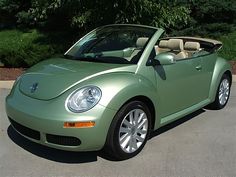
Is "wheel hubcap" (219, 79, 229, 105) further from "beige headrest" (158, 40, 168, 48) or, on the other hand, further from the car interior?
"beige headrest" (158, 40, 168, 48)

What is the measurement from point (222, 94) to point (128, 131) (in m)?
2.55

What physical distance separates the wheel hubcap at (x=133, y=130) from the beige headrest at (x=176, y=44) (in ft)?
5.87

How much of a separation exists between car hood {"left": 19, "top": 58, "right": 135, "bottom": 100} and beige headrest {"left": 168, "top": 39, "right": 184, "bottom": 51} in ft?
5.42

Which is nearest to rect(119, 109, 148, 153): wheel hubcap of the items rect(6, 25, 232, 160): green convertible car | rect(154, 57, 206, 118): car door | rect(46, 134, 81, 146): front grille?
rect(6, 25, 232, 160): green convertible car

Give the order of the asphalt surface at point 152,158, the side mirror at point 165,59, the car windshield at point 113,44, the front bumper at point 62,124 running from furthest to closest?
the car windshield at point 113,44, the side mirror at point 165,59, the asphalt surface at point 152,158, the front bumper at point 62,124

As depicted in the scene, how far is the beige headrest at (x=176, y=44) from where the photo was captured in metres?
6.06

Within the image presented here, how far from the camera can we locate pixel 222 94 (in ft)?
Answer: 21.3

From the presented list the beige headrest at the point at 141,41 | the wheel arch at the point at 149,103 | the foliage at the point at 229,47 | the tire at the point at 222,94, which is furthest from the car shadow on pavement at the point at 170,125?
the foliage at the point at 229,47

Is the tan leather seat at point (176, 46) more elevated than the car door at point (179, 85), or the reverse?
the tan leather seat at point (176, 46)

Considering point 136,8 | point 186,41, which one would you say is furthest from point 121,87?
point 136,8

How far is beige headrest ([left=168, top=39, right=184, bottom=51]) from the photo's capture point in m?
6.06

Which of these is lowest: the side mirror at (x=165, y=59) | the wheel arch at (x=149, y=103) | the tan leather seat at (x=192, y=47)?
the wheel arch at (x=149, y=103)

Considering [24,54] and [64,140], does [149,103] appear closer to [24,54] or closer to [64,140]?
[64,140]

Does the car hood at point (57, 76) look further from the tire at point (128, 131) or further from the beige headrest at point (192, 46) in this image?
the beige headrest at point (192, 46)
